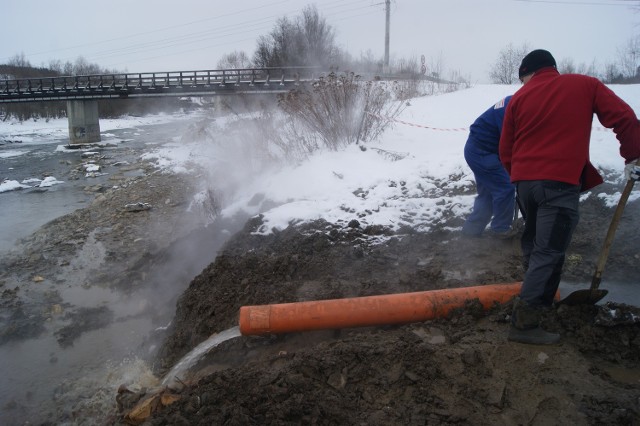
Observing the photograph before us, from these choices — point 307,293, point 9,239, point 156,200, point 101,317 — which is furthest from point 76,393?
point 156,200

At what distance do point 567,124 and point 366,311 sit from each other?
1961mm

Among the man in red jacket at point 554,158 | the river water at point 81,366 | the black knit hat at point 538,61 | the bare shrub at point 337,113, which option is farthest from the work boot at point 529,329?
the bare shrub at point 337,113

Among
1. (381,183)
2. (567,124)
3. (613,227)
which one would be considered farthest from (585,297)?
(381,183)

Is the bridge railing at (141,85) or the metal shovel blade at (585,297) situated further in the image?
the bridge railing at (141,85)

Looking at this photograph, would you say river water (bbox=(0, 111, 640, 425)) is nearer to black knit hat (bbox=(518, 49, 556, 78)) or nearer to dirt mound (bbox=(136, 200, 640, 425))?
dirt mound (bbox=(136, 200, 640, 425))

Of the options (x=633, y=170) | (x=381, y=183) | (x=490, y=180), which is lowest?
(x=381, y=183)

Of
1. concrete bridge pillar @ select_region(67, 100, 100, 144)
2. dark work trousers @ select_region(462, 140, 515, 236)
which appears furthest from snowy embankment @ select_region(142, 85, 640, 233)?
concrete bridge pillar @ select_region(67, 100, 100, 144)

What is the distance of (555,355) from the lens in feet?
9.28

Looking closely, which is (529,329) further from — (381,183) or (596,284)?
(381,183)

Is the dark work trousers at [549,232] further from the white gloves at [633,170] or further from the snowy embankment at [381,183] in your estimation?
the snowy embankment at [381,183]

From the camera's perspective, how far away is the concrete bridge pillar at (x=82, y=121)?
30.5m

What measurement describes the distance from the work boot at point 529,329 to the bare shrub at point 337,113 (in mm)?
6351

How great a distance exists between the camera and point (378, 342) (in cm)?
315

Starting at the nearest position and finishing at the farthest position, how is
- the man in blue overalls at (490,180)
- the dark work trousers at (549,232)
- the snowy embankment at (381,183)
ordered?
the dark work trousers at (549,232) → the man in blue overalls at (490,180) → the snowy embankment at (381,183)
